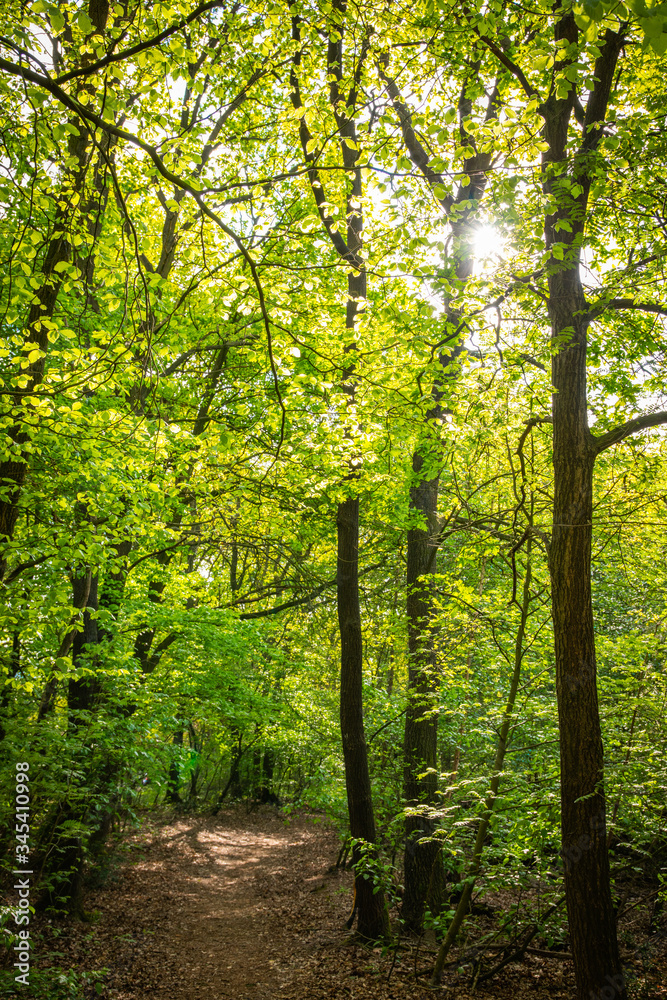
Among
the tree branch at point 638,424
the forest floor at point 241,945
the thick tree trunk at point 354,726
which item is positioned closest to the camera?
the tree branch at point 638,424

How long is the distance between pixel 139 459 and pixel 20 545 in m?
1.71

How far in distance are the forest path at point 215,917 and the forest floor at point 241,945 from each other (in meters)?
0.03

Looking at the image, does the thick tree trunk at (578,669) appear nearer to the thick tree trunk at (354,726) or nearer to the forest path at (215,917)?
the thick tree trunk at (354,726)

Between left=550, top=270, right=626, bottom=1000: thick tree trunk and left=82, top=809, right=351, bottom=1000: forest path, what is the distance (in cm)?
400

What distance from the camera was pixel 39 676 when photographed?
648cm

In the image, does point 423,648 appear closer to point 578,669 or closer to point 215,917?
point 578,669

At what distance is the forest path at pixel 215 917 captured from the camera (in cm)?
711

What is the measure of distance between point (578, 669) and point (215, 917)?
9005 mm

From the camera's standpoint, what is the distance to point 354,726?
25.7 ft

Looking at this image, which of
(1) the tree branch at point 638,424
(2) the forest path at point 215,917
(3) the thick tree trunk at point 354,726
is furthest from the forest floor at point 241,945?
(1) the tree branch at point 638,424

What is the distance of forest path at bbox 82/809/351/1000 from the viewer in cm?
711

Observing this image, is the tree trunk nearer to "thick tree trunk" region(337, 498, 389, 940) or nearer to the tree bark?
"thick tree trunk" region(337, 498, 389, 940)

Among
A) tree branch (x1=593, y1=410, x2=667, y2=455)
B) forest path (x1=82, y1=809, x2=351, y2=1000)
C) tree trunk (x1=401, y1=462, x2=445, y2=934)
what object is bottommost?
forest path (x1=82, y1=809, x2=351, y2=1000)

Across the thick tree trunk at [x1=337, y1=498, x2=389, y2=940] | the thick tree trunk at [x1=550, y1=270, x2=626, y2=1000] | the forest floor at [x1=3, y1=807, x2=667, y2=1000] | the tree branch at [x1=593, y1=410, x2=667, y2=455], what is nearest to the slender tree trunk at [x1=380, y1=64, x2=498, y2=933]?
the thick tree trunk at [x1=337, y1=498, x2=389, y2=940]
